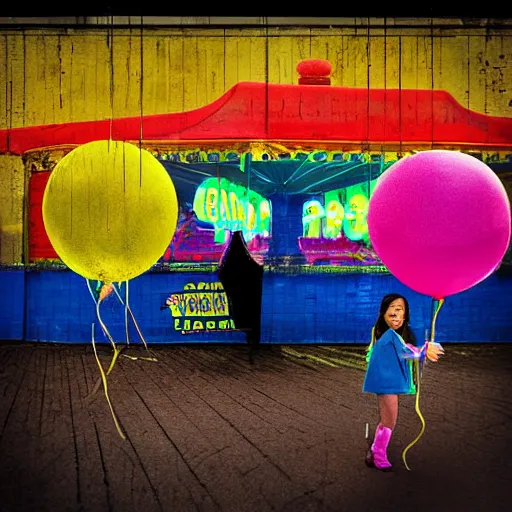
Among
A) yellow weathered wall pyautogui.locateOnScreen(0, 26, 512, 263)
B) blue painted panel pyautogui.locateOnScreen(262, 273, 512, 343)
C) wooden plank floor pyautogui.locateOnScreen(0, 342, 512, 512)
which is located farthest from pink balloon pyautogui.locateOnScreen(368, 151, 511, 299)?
yellow weathered wall pyautogui.locateOnScreen(0, 26, 512, 263)

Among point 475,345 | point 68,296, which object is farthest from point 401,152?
point 68,296

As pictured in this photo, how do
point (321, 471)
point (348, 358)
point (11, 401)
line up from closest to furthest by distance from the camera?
point (321, 471) < point (11, 401) < point (348, 358)

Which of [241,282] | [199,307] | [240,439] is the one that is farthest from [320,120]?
[240,439]

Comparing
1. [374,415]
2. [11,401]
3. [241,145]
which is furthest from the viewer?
[241,145]

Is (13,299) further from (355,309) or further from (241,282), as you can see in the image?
(355,309)

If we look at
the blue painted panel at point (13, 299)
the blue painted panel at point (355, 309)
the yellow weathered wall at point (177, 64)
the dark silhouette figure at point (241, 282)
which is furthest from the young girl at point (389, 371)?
the blue painted panel at point (13, 299)

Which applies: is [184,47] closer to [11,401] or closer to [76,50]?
[76,50]

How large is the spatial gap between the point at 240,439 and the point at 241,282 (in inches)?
143

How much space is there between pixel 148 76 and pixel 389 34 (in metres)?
3.50

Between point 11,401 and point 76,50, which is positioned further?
point 76,50

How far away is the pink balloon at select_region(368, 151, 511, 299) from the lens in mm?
2990

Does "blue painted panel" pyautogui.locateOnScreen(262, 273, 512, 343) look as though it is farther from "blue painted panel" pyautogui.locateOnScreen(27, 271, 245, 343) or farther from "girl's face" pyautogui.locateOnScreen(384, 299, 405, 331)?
"girl's face" pyautogui.locateOnScreen(384, 299, 405, 331)

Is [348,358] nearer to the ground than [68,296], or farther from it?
nearer to the ground

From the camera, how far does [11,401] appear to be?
5113 mm
